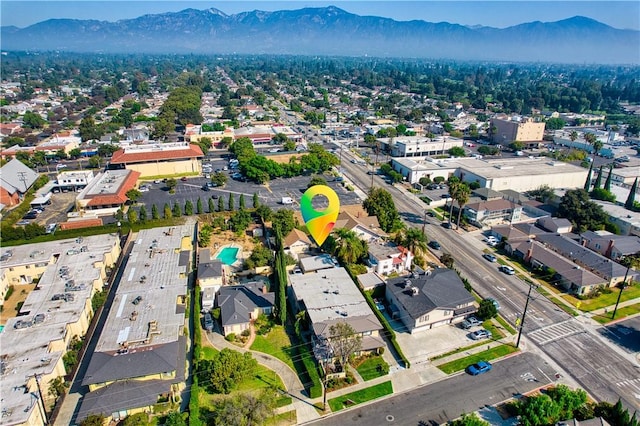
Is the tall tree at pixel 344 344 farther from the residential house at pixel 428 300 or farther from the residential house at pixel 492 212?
the residential house at pixel 492 212

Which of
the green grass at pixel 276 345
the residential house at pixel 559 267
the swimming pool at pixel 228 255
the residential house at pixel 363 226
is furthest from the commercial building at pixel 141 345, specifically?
the residential house at pixel 559 267

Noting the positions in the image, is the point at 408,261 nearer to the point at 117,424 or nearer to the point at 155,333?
the point at 155,333

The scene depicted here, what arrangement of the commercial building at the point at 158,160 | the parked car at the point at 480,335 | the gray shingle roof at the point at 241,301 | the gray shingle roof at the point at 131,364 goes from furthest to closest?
1. the commercial building at the point at 158,160
2. the parked car at the point at 480,335
3. the gray shingle roof at the point at 241,301
4. the gray shingle roof at the point at 131,364

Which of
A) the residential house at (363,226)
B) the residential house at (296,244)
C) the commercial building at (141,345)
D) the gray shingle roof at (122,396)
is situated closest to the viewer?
the gray shingle roof at (122,396)

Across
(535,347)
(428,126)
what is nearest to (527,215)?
(535,347)

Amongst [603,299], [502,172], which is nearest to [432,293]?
[603,299]

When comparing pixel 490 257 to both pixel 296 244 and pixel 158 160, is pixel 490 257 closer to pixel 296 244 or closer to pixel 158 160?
pixel 296 244

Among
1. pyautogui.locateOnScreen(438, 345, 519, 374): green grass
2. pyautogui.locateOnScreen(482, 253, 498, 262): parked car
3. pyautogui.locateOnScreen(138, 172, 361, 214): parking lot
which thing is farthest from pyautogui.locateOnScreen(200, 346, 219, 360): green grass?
pyautogui.locateOnScreen(482, 253, 498, 262): parked car

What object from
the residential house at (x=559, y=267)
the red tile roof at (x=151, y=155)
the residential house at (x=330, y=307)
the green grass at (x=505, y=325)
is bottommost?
the green grass at (x=505, y=325)
